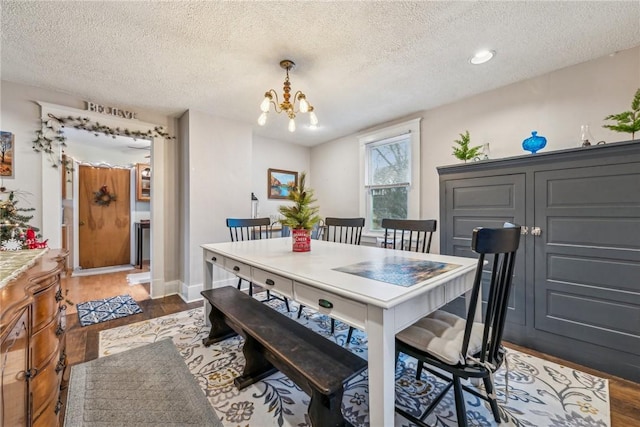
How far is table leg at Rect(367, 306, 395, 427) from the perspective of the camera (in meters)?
1.02

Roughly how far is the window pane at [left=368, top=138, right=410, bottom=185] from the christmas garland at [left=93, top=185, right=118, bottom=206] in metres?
5.18

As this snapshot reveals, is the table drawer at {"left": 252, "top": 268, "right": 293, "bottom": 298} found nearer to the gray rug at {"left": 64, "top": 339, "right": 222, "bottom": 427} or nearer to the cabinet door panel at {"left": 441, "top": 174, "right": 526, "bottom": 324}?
the gray rug at {"left": 64, "top": 339, "right": 222, "bottom": 427}

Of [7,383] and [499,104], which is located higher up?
[499,104]

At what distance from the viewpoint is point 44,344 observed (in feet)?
3.83

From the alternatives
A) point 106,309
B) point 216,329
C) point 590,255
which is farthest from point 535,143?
point 106,309

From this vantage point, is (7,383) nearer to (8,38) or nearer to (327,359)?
(327,359)

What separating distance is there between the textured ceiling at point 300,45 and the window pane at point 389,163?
2.91 feet

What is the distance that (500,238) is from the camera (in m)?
1.08

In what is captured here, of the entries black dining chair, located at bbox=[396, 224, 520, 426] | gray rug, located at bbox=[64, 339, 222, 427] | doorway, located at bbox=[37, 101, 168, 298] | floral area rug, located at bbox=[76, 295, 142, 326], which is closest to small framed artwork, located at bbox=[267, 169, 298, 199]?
doorway, located at bbox=[37, 101, 168, 298]

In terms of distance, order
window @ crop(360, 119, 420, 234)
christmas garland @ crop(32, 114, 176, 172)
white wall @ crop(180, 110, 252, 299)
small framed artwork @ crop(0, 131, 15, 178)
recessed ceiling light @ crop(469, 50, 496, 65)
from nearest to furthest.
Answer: recessed ceiling light @ crop(469, 50, 496, 65), small framed artwork @ crop(0, 131, 15, 178), christmas garland @ crop(32, 114, 176, 172), white wall @ crop(180, 110, 252, 299), window @ crop(360, 119, 420, 234)

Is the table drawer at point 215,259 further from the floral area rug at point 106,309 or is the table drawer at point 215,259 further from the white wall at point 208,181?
the floral area rug at point 106,309

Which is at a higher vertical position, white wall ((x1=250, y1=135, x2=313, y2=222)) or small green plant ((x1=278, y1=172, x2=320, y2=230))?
white wall ((x1=250, y1=135, x2=313, y2=222))

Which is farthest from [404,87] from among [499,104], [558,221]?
[558,221]

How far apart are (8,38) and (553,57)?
4378 mm
